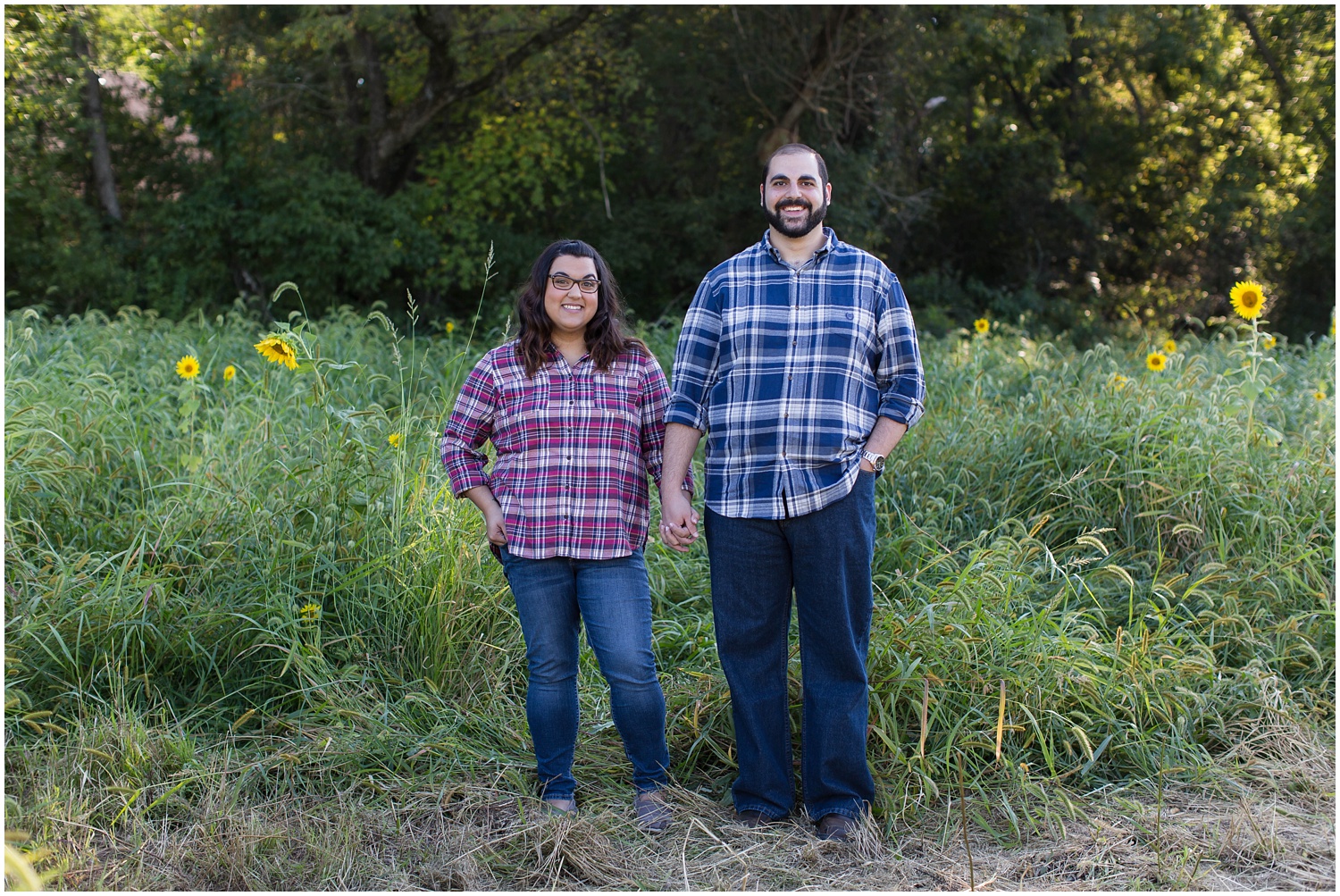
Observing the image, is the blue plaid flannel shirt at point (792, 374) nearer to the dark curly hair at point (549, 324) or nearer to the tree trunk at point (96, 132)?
the dark curly hair at point (549, 324)

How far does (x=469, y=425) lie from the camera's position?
280cm

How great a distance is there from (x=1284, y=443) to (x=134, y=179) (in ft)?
39.0

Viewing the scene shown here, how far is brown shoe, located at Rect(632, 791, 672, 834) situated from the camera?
9.02ft

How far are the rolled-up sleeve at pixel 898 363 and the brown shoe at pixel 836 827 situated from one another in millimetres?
1017

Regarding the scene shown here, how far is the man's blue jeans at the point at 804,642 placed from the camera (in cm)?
267

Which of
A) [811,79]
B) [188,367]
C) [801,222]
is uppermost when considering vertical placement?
[811,79]

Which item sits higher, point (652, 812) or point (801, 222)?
point (801, 222)

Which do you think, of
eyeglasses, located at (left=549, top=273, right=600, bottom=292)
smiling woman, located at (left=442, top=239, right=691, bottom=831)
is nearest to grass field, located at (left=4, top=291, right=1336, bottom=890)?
smiling woman, located at (left=442, top=239, right=691, bottom=831)

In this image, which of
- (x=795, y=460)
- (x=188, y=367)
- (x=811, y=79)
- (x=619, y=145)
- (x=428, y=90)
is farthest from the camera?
(x=619, y=145)

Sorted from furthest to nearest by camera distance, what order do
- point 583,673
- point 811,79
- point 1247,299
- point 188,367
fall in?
point 811,79, point 1247,299, point 188,367, point 583,673

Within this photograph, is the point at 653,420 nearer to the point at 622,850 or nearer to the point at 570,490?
the point at 570,490

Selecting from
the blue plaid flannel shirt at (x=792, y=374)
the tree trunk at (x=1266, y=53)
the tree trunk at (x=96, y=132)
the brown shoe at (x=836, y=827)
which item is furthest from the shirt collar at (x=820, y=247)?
the tree trunk at (x=1266, y=53)

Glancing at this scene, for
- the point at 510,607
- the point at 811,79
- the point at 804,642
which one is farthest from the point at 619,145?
the point at 804,642

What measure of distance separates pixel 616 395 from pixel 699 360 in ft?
0.76
